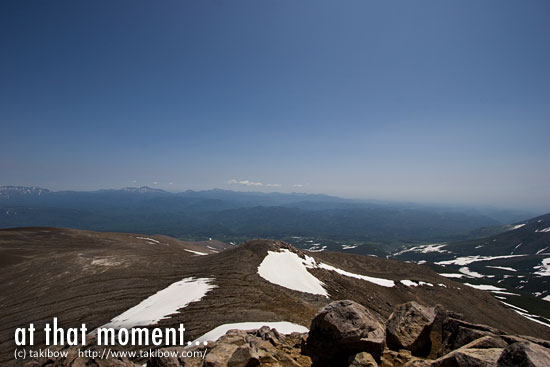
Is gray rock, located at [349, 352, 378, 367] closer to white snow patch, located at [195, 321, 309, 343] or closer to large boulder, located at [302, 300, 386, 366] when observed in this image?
large boulder, located at [302, 300, 386, 366]

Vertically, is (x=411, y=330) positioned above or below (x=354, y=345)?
below

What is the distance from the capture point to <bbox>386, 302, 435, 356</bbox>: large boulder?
41.1ft

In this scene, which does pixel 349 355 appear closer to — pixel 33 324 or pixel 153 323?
pixel 153 323

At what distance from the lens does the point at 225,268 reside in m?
38.3

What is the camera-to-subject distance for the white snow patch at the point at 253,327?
62.4 feet

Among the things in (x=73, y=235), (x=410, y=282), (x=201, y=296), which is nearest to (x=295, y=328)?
(x=201, y=296)

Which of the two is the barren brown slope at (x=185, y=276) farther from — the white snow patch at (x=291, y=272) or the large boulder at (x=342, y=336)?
the large boulder at (x=342, y=336)

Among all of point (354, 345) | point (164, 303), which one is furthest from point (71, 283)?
point (354, 345)

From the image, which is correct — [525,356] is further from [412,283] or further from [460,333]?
[412,283]

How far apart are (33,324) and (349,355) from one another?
3427 centimetres

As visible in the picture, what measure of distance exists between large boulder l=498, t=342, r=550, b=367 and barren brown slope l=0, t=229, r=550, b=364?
17.6m

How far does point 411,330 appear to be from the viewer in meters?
13.0

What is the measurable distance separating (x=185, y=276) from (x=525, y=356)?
3803 cm

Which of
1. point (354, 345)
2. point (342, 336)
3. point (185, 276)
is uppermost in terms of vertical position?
point (342, 336)
